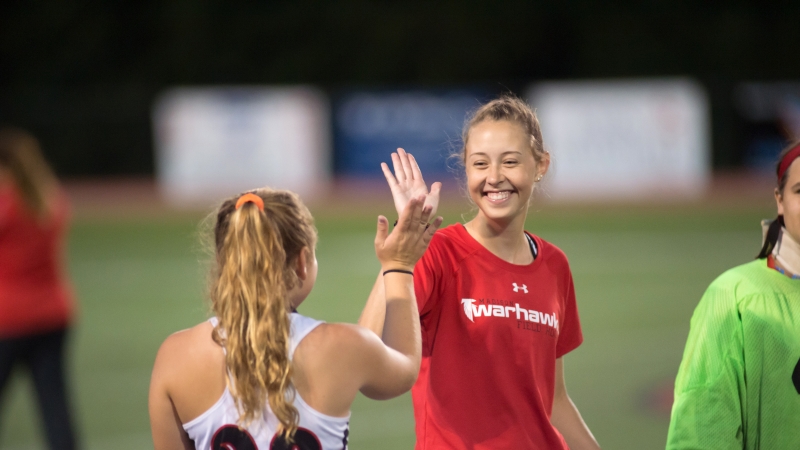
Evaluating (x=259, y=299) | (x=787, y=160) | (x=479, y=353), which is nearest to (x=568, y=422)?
(x=479, y=353)

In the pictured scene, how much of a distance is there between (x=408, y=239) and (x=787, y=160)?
110 centimetres

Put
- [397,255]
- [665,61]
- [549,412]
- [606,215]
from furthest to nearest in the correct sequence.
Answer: [665,61] < [606,215] < [549,412] < [397,255]

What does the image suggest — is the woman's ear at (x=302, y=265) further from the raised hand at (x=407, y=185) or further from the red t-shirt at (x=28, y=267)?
the red t-shirt at (x=28, y=267)

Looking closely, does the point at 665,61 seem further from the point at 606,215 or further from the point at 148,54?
the point at 148,54

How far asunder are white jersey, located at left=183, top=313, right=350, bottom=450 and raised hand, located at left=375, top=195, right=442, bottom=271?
1.07ft

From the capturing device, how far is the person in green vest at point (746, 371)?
8.21 ft

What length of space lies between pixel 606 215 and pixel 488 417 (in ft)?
53.4

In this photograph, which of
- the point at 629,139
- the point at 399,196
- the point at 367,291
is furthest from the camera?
the point at 629,139

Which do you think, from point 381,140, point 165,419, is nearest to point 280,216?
point 165,419

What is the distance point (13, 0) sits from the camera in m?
28.7

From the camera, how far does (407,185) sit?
2838 mm

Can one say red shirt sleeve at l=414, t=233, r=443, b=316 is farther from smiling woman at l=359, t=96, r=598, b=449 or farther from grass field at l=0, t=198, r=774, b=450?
grass field at l=0, t=198, r=774, b=450

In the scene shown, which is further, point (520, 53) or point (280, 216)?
point (520, 53)

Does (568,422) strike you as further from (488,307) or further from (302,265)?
(302,265)
